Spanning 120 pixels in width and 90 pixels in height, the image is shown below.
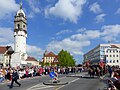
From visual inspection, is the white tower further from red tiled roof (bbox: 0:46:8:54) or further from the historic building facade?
red tiled roof (bbox: 0:46:8:54)

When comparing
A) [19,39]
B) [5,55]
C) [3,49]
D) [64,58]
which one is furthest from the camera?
[3,49]

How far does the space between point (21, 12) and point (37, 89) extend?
4303 inches

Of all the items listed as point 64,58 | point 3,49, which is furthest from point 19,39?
point 3,49

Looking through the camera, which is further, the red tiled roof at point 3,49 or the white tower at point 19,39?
the red tiled roof at point 3,49

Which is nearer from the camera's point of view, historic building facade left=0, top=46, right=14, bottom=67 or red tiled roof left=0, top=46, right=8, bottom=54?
historic building facade left=0, top=46, right=14, bottom=67

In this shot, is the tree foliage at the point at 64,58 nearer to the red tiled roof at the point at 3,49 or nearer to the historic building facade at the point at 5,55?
the historic building facade at the point at 5,55

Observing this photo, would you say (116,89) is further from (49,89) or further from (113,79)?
(49,89)

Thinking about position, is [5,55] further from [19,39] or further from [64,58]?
[64,58]

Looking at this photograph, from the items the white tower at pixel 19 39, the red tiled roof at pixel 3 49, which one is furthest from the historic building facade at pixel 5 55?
the white tower at pixel 19 39

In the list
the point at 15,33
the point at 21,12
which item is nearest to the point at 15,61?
the point at 15,33

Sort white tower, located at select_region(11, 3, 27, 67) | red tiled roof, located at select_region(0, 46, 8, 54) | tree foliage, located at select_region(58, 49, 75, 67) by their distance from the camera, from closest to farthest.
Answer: tree foliage, located at select_region(58, 49, 75, 67), white tower, located at select_region(11, 3, 27, 67), red tiled roof, located at select_region(0, 46, 8, 54)

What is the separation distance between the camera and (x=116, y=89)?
50.8 feet

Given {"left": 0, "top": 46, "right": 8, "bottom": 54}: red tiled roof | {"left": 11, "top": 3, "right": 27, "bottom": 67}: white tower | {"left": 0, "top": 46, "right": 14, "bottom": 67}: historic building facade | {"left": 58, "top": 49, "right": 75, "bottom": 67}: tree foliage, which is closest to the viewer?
{"left": 58, "top": 49, "right": 75, "bottom": 67}: tree foliage

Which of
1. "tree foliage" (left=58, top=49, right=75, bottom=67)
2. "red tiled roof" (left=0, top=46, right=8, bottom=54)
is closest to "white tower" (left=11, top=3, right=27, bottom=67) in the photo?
"tree foliage" (left=58, top=49, right=75, bottom=67)
